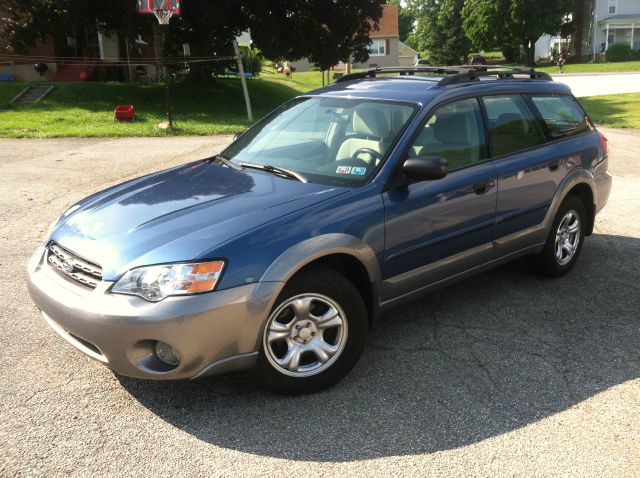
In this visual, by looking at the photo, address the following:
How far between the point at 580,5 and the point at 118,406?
7384cm

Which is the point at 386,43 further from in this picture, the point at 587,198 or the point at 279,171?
the point at 279,171

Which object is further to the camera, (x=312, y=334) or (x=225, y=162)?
(x=225, y=162)

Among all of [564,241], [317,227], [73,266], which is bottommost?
[564,241]

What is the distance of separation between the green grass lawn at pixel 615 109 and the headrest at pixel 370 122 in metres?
14.8

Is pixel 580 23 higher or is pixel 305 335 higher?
pixel 580 23

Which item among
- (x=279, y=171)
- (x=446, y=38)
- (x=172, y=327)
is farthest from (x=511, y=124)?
(x=446, y=38)

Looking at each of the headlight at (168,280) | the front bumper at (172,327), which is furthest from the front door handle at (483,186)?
the headlight at (168,280)

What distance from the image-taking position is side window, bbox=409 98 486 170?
13.7 feet

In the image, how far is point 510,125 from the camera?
4.80 metres

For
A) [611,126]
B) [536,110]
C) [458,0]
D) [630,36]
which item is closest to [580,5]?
[630,36]

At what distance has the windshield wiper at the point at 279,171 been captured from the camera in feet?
13.0

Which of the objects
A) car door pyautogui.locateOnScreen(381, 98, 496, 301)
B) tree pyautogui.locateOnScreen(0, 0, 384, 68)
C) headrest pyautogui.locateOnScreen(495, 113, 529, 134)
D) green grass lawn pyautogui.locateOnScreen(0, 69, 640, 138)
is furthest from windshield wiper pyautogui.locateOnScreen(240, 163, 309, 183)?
tree pyautogui.locateOnScreen(0, 0, 384, 68)

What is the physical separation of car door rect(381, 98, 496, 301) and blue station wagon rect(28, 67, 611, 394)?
11mm

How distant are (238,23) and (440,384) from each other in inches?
869
